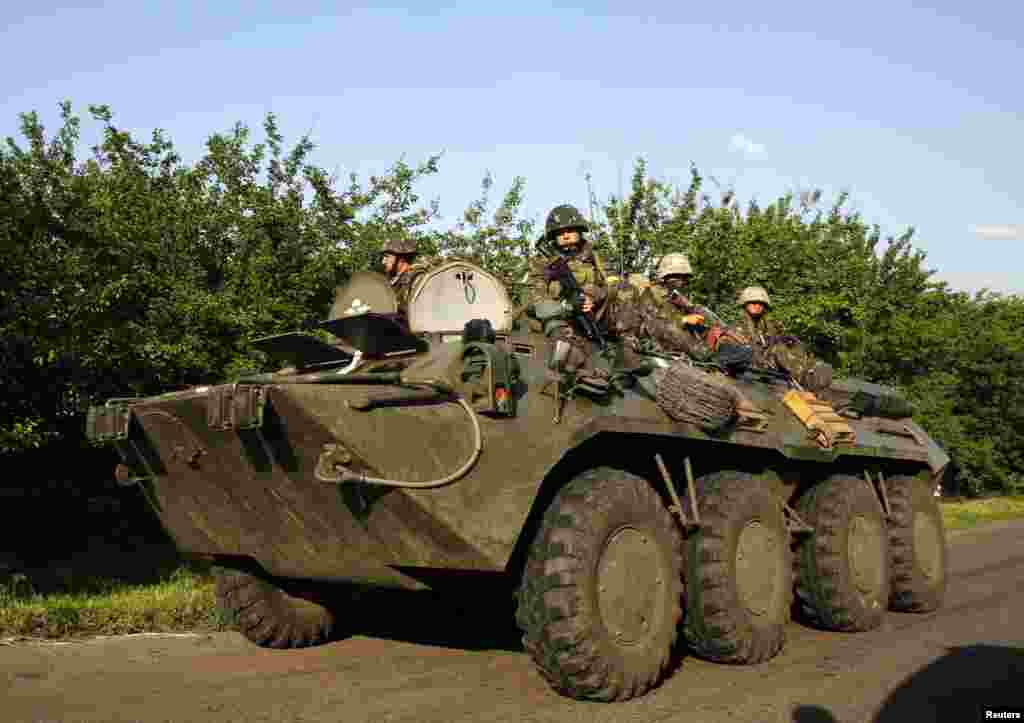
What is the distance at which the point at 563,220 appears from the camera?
783 cm

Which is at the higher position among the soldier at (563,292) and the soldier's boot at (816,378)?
the soldier at (563,292)

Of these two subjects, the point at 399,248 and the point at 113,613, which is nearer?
the point at 113,613

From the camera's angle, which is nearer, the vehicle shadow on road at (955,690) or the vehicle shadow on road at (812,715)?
the vehicle shadow on road at (812,715)

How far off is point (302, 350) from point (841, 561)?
14.1ft

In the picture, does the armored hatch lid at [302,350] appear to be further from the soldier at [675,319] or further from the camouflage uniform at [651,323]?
the soldier at [675,319]

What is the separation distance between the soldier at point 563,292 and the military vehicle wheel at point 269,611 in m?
2.41

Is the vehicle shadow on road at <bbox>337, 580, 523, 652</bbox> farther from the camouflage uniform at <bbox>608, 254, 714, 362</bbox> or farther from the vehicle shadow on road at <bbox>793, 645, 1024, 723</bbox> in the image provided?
the vehicle shadow on road at <bbox>793, 645, 1024, 723</bbox>

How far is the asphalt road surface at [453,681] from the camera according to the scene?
5359 mm

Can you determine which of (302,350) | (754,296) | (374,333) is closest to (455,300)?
(374,333)

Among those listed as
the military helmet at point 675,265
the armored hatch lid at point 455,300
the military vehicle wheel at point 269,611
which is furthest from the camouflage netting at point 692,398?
the military helmet at point 675,265

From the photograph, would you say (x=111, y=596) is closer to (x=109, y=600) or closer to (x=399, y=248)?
(x=109, y=600)

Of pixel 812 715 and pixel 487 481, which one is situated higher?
pixel 487 481

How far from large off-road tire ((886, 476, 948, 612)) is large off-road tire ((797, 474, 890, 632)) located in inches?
23.7

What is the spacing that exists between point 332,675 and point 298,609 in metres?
0.94
